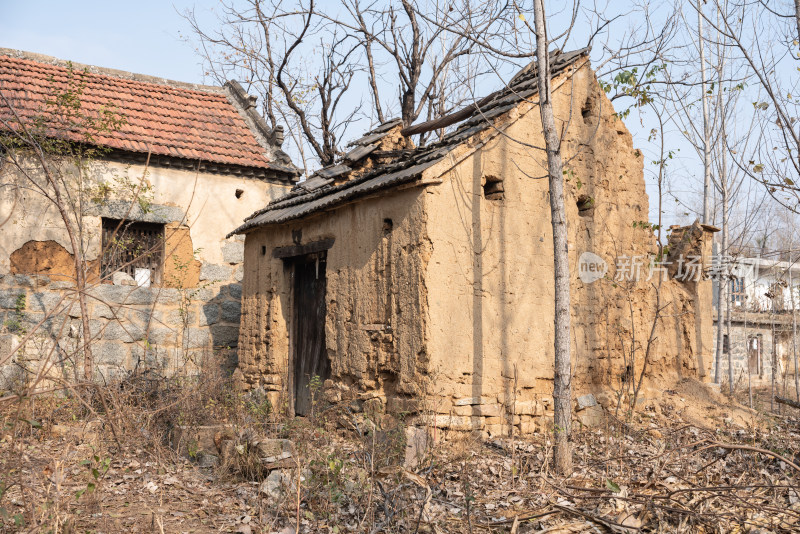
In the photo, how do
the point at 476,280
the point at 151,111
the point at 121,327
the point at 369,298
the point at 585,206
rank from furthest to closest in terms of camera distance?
the point at 151,111 < the point at 121,327 < the point at 585,206 < the point at 369,298 < the point at 476,280

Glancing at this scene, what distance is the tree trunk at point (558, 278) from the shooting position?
615cm

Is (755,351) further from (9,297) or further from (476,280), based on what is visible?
(9,297)

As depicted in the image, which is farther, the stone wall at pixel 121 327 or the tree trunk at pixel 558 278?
the stone wall at pixel 121 327

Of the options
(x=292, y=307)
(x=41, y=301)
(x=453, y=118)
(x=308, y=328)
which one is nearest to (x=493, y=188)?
(x=453, y=118)

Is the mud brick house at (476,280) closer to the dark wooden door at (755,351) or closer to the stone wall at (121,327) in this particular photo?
the stone wall at (121,327)

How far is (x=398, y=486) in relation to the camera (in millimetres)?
5039

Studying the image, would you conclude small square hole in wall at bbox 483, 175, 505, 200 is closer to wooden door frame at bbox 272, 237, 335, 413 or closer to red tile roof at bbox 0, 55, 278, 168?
A: wooden door frame at bbox 272, 237, 335, 413

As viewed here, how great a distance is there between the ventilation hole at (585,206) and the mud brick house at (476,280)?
25mm

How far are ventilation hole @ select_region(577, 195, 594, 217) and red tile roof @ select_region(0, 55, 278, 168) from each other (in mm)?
5873

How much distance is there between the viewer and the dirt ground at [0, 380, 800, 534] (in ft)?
14.9

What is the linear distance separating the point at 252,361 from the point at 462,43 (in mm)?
10455

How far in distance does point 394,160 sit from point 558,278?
3.29 meters

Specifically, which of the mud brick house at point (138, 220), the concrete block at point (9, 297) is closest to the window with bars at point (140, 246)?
the mud brick house at point (138, 220)

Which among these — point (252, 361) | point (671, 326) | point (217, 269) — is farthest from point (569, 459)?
point (217, 269)
